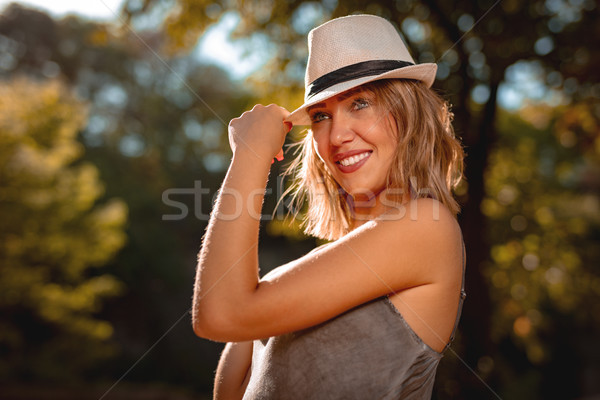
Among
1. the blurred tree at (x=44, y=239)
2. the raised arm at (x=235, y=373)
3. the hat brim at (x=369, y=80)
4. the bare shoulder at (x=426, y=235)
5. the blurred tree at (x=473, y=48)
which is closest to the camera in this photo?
the bare shoulder at (x=426, y=235)

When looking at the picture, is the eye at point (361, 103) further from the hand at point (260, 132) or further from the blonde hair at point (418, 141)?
the hand at point (260, 132)

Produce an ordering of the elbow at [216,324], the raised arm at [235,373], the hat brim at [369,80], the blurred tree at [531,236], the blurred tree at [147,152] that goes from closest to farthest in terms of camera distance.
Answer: the elbow at [216,324], the hat brim at [369,80], the raised arm at [235,373], the blurred tree at [531,236], the blurred tree at [147,152]

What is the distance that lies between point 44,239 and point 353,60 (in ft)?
39.3

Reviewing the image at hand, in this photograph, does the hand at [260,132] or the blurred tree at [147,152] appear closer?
the hand at [260,132]

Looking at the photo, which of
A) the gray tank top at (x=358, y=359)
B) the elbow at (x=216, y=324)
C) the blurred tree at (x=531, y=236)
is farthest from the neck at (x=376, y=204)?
the blurred tree at (x=531, y=236)

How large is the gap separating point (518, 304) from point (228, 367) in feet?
24.3

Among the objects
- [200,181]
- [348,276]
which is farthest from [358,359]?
[200,181]

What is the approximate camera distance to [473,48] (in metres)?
4.91

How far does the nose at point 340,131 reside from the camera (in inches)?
63.9

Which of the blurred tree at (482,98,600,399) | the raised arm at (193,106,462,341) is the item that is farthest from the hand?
the blurred tree at (482,98,600,399)

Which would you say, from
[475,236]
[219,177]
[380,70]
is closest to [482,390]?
[475,236]

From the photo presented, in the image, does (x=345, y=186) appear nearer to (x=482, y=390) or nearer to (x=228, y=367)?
(x=228, y=367)

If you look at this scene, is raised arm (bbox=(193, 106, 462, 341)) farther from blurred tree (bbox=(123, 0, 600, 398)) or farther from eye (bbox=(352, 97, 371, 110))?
blurred tree (bbox=(123, 0, 600, 398))

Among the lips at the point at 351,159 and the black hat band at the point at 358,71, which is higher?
the black hat band at the point at 358,71
